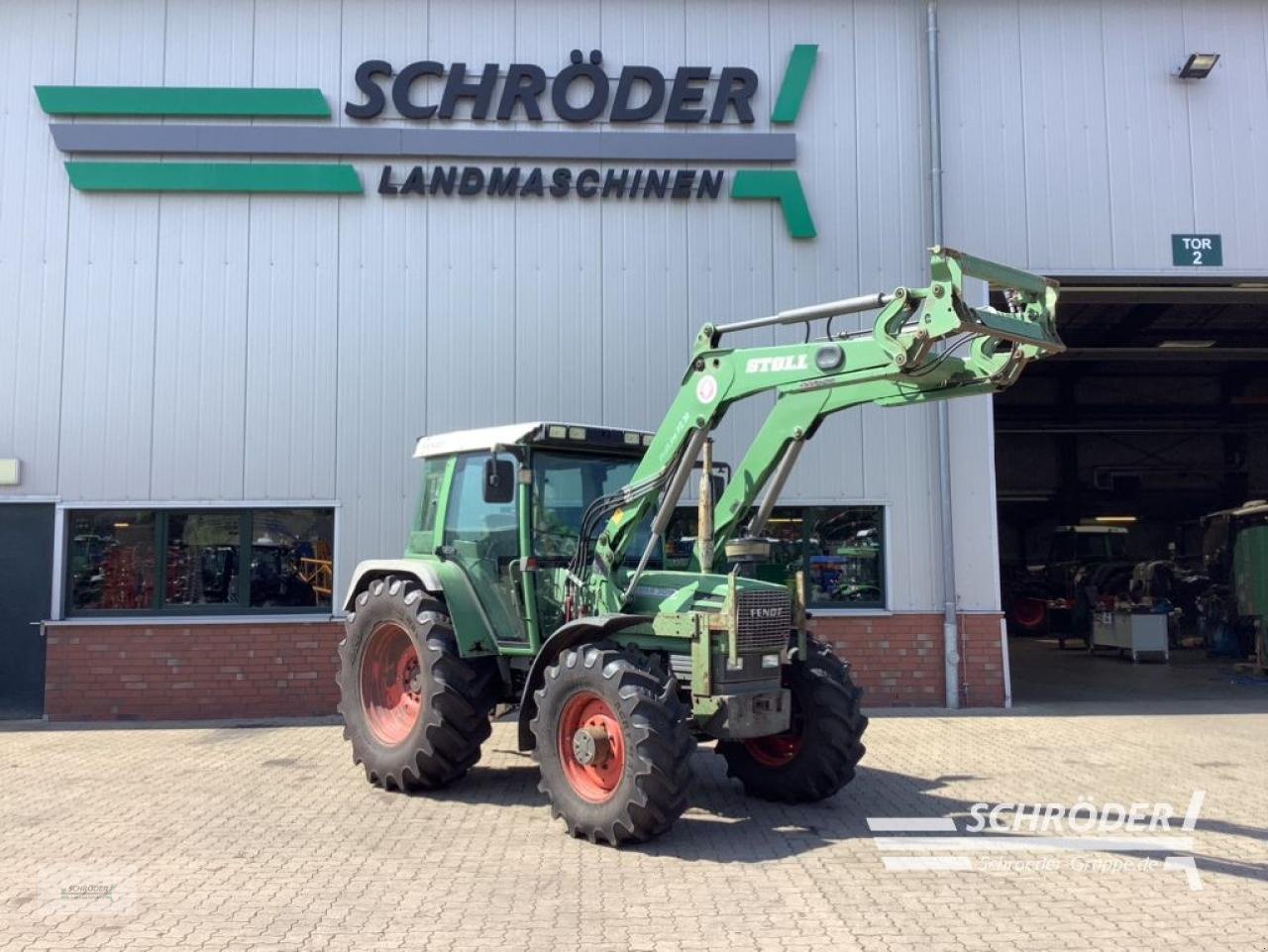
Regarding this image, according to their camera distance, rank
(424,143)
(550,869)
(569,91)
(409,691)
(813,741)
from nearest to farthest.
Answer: (550,869)
(813,741)
(409,691)
(424,143)
(569,91)

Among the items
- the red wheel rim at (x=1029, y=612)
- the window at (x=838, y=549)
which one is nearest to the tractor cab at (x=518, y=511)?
the window at (x=838, y=549)

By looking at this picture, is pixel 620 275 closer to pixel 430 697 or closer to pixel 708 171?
A: pixel 708 171

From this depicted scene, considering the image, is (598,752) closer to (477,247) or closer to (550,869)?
(550,869)

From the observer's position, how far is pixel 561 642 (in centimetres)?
639

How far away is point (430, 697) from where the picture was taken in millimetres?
6887

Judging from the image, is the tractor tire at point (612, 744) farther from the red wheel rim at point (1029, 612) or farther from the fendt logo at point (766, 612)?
the red wheel rim at point (1029, 612)

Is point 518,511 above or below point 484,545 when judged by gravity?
above

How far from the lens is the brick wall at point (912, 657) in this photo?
10984 millimetres

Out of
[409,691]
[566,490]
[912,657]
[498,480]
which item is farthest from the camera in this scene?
[912,657]

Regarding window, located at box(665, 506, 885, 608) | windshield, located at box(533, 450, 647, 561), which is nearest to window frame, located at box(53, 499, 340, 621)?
windshield, located at box(533, 450, 647, 561)

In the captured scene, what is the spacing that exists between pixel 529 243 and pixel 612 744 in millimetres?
6925

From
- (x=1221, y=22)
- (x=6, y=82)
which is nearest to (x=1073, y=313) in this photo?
(x=1221, y=22)

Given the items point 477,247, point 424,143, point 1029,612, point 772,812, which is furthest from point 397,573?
point 1029,612

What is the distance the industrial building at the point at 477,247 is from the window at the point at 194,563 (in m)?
0.03
